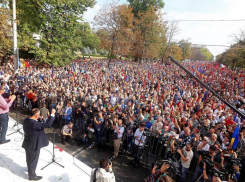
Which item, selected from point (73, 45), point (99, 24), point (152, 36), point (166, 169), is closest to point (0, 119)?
point (166, 169)

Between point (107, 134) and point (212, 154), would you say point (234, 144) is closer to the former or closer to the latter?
point (212, 154)

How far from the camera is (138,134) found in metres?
5.53

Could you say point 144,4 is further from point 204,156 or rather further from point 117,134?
point 204,156

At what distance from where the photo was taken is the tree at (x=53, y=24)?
16.9 m

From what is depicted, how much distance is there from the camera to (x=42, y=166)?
4.16m

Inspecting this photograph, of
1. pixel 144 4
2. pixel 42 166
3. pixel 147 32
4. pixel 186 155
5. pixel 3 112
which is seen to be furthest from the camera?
pixel 144 4

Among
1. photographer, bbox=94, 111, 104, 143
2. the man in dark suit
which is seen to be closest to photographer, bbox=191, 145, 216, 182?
photographer, bbox=94, 111, 104, 143

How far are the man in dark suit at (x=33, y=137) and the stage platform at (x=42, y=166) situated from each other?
388mm

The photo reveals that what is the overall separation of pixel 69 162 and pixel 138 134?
7.76 feet

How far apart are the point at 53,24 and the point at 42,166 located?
717 inches

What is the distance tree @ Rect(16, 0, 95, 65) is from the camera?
1694 centimetres

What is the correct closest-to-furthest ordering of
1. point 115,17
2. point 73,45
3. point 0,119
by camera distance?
point 0,119 < point 73,45 < point 115,17

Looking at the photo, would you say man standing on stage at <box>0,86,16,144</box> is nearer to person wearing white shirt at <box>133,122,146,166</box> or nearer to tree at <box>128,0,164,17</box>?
person wearing white shirt at <box>133,122,146,166</box>

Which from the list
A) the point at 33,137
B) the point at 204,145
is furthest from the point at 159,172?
the point at 33,137
